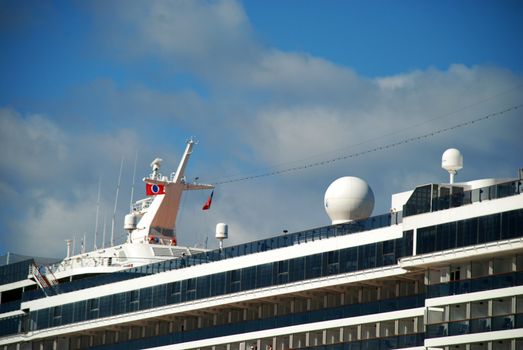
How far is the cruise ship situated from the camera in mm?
66500

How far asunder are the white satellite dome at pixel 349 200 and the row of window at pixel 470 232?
8846 millimetres

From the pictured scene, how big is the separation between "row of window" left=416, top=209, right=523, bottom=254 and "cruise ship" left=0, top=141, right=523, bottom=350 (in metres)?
0.07

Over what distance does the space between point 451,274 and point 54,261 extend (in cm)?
4726

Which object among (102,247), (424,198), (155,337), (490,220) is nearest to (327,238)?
(424,198)

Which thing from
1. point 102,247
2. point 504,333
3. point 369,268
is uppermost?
point 102,247

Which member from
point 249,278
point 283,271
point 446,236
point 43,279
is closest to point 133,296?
point 249,278

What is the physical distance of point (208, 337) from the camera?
87500mm

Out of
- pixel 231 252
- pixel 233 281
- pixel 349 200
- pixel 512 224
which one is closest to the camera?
pixel 512 224

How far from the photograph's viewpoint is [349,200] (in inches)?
3068

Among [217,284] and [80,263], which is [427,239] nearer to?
[217,284]

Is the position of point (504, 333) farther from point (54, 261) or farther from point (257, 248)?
point (54, 261)

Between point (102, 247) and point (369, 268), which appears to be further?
point (102, 247)

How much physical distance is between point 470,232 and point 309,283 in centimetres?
1398

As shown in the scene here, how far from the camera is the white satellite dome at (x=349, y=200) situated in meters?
78.0
